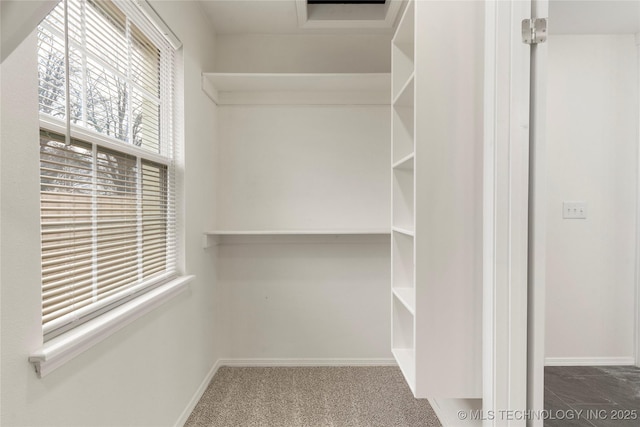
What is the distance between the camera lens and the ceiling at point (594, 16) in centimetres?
117

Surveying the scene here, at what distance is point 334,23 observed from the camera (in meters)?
2.43

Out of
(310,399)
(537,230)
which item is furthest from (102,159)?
(310,399)

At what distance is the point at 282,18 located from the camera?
2.39m

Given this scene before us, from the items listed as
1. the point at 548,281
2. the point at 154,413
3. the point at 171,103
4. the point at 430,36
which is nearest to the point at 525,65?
the point at 430,36

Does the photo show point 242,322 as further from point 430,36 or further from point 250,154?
point 430,36

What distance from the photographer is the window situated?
1026 millimetres

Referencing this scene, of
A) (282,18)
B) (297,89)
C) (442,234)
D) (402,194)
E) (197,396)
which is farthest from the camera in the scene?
(297,89)

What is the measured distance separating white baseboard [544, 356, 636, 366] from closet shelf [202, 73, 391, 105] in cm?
191

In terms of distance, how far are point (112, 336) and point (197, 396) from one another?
1.10m

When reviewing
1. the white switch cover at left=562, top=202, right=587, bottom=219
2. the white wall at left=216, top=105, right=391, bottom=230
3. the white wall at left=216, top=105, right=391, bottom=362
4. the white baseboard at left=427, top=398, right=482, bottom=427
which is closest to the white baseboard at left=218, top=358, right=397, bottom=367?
the white wall at left=216, top=105, right=391, bottom=362

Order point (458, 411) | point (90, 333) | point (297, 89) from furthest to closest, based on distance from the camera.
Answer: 1. point (297, 89)
2. point (458, 411)
3. point (90, 333)

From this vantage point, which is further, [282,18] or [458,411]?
[282,18]

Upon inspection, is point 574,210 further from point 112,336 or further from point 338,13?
point 338,13

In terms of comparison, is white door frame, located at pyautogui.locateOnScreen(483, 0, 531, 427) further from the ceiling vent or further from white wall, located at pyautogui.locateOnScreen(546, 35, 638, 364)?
the ceiling vent
